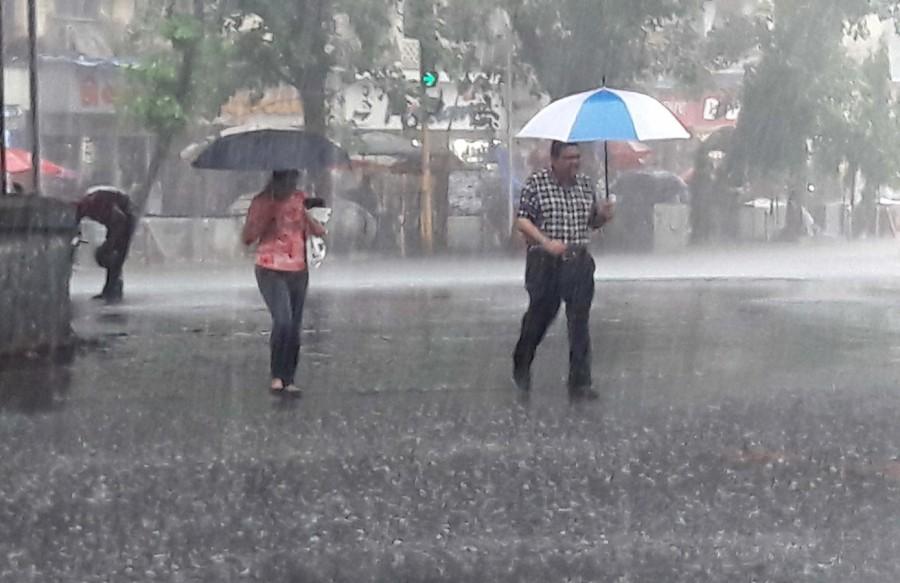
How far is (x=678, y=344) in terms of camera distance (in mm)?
13641

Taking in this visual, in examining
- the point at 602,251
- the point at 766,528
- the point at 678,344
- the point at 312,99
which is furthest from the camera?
the point at 602,251

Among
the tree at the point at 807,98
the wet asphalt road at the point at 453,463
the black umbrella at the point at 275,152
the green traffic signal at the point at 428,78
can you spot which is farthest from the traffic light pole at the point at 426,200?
the black umbrella at the point at 275,152

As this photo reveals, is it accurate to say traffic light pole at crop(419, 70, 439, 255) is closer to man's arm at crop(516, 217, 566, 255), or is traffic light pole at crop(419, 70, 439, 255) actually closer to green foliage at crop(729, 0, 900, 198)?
green foliage at crop(729, 0, 900, 198)

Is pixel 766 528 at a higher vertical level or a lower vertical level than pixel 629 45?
lower

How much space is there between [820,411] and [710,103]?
28.4 metres

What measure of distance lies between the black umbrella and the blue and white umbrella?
4.27ft

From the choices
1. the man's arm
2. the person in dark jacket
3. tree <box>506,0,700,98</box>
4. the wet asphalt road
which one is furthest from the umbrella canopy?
tree <box>506,0,700,98</box>

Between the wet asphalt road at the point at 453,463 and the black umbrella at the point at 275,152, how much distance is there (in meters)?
1.47

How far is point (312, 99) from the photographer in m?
29.9

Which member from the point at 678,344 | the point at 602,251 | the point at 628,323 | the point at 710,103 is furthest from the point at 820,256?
the point at 678,344

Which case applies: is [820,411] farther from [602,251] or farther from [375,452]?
[602,251]

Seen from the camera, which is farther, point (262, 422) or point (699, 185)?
point (699, 185)

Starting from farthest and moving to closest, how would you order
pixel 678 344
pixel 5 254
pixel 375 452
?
1. pixel 678 344
2. pixel 5 254
3. pixel 375 452

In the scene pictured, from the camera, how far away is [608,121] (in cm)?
1020
